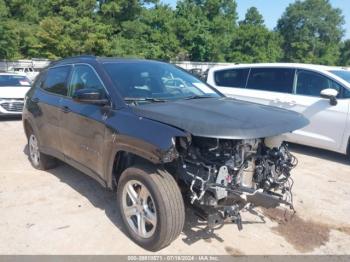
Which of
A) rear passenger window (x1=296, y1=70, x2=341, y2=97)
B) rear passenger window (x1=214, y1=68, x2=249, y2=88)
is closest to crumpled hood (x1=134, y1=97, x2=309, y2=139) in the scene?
rear passenger window (x1=296, y1=70, x2=341, y2=97)

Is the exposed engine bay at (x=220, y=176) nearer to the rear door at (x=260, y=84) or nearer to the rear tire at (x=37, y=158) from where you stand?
the rear tire at (x=37, y=158)

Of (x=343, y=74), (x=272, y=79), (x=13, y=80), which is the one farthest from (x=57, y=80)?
(x=13, y=80)

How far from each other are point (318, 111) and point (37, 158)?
4.99m

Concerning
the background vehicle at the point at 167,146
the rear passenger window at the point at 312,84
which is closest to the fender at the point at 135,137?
the background vehicle at the point at 167,146

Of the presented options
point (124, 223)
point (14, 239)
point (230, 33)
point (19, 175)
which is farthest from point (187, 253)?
point (230, 33)

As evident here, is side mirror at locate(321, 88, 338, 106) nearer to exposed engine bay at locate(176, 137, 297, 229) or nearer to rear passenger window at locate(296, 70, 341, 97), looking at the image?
rear passenger window at locate(296, 70, 341, 97)

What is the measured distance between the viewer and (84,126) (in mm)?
4133

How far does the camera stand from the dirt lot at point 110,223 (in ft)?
11.8

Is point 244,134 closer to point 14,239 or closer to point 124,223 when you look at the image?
point 124,223

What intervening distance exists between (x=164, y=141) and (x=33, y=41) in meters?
37.7

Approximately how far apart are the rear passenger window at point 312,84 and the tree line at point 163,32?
32858 mm

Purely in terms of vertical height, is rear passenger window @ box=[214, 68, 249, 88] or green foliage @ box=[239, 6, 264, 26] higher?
green foliage @ box=[239, 6, 264, 26]

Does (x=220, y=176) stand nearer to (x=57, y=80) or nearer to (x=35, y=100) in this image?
(x=57, y=80)

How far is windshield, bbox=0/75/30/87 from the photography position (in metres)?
11.5
